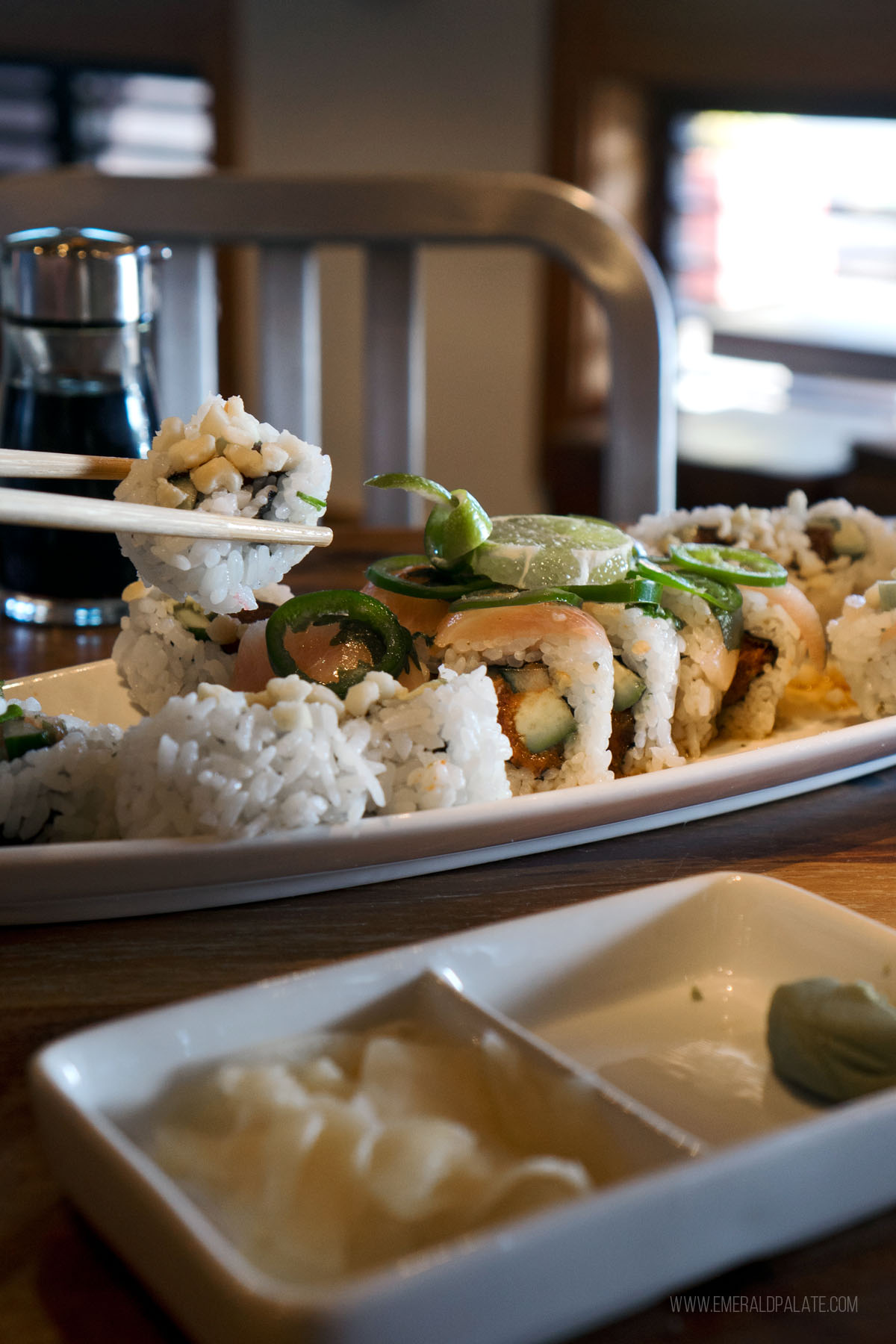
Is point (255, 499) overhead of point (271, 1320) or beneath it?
overhead

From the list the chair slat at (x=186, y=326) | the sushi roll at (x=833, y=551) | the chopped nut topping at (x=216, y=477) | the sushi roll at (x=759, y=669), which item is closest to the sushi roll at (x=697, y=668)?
the sushi roll at (x=759, y=669)

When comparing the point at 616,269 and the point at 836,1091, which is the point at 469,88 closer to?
the point at 616,269

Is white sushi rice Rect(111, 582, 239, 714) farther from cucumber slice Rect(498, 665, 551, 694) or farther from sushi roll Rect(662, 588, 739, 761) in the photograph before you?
sushi roll Rect(662, 588, 739, 761)

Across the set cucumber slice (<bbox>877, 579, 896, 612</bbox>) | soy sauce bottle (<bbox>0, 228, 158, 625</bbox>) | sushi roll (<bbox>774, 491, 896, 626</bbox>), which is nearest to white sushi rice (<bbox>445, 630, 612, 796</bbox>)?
cucumber slice (<bbox>877, 579, 896, 612</bbox>)

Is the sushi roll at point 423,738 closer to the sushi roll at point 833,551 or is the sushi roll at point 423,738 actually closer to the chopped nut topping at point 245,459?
the chopped nut topping at point 245,459

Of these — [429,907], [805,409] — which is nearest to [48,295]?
[429,907]
